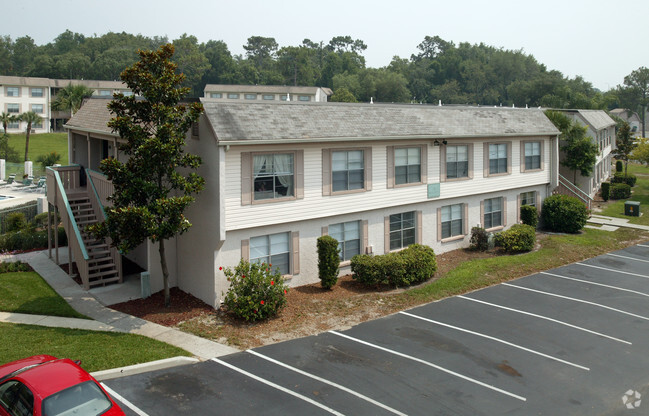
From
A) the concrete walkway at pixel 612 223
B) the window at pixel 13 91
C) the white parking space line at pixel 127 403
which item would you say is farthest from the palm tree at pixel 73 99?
the white parking space line at pixel 127 403

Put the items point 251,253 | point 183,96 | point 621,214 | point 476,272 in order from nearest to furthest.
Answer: point 183,96 < point 251,253 < point 476,272 < point 621,214

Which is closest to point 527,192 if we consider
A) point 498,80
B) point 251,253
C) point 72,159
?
point 251,253

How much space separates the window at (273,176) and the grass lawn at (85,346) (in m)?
5.64

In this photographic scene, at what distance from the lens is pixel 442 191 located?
2234 cm

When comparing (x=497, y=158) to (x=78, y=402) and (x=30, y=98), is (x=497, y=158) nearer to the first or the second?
(x=78, y=402)

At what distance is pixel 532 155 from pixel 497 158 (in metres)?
2.89

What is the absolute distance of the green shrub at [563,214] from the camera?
26.1 metres

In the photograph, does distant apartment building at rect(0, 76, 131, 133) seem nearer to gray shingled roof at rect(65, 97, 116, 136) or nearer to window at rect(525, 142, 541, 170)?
gray shingled roof at rect(65, 97, 116, 136)

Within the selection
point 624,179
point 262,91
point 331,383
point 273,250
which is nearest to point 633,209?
point 624,179

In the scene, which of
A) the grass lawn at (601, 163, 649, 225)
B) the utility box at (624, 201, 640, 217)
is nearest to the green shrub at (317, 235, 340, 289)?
the grass lawn at (601, 163, 649, 225)

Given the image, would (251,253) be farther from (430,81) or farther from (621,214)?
(430,81)

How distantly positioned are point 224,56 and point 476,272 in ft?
374

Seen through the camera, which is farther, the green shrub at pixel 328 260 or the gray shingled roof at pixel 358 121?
the green shrub at pixel 328 260

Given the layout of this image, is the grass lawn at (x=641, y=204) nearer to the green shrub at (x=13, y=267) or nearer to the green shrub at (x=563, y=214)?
the green shrub at (x=563, y=214)
